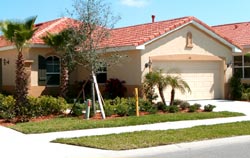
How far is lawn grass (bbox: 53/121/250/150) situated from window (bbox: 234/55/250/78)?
1415 cm

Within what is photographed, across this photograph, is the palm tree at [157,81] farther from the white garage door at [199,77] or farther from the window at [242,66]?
the window at [242,66]

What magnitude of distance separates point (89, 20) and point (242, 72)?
13.6 m

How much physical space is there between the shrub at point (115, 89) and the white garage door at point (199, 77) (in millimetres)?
2299

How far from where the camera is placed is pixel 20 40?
1716 centimetres

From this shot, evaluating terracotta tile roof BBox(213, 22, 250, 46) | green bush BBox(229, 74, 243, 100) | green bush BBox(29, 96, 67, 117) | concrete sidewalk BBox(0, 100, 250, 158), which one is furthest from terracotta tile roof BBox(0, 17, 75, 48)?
terracotta tile roof BBox(213, 22, 250, 46)

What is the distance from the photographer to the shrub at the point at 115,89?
21844mm

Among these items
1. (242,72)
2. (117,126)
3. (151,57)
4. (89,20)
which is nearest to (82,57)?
(89,20)

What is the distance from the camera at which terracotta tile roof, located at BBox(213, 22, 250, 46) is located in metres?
27.8

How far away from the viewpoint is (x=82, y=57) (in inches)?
675

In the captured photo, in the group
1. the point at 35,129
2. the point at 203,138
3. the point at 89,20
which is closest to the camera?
the point at 203,138

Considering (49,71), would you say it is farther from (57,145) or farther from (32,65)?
(57,145)

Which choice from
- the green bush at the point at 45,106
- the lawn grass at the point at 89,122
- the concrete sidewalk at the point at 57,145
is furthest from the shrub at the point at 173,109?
the green bush at the point at 45,106

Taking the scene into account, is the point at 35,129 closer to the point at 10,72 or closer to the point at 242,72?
the point at 10,72

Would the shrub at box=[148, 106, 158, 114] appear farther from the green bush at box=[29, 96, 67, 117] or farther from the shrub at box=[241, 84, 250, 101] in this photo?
the shrub at box=[241, 84, 250, 101]
